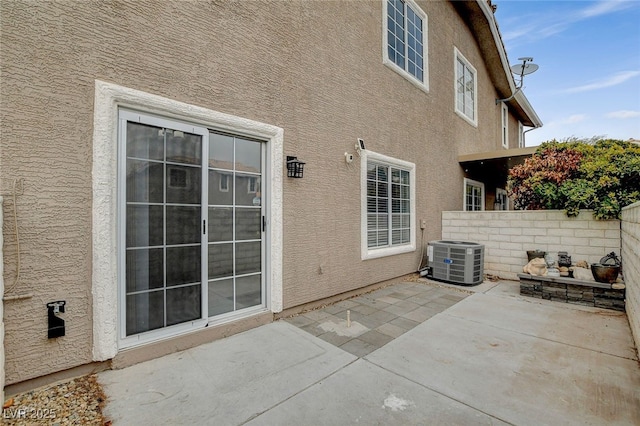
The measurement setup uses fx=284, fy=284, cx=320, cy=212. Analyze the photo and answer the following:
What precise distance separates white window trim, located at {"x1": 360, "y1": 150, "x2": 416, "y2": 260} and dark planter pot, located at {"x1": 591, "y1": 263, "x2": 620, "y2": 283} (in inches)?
126

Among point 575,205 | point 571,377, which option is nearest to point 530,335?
point 571,377

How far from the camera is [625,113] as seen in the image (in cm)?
1482

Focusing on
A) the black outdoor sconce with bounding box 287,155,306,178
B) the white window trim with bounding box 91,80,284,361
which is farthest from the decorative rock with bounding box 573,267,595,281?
the white window trim with bounding box 91,80,284,361

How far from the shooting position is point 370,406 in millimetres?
2256

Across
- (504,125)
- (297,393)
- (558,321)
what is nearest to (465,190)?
(558,321)

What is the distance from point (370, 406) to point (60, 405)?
2443mm

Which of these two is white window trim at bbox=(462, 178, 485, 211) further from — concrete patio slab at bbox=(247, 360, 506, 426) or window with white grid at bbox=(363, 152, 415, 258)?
concrete patio slab at bbox=(247, 360, 506, 426)

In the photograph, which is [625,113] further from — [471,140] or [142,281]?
[142,281]

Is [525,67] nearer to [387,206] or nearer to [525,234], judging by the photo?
[525,234]

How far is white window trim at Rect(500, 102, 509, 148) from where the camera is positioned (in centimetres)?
1309

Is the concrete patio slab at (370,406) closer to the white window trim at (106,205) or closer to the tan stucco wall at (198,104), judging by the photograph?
the white window trim at (106,205)

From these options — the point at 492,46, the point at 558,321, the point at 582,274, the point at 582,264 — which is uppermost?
the point at 492,46

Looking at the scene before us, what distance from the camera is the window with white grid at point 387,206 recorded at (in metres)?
5.77

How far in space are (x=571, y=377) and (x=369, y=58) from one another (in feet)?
18.9
